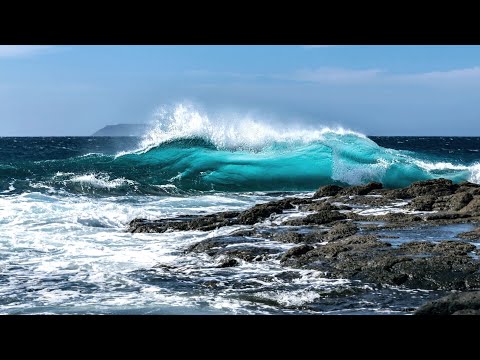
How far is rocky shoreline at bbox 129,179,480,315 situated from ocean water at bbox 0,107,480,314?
31 centimetres

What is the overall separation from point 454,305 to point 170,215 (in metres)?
9.38

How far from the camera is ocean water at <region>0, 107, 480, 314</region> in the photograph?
20.4ft

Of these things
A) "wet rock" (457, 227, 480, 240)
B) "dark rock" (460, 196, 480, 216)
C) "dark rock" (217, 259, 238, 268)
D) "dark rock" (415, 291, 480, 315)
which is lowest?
"dark rock" (217, 259, 238, 268)

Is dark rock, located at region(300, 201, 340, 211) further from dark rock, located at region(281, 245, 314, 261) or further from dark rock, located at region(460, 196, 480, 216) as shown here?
dark rock, located at region(281, 245, 314, 261)

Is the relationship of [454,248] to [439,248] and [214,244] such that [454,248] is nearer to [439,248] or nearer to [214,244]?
[439,248]

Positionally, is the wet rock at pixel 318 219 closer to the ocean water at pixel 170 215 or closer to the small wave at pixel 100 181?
the ocean water at pixel 170 215

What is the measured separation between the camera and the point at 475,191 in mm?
12602

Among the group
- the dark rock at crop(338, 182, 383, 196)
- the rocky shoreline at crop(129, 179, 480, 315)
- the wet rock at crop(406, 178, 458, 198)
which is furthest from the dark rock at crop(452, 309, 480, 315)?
the dark rock at crop(338, 182, 383, 196)

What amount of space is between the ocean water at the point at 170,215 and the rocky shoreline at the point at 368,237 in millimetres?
314

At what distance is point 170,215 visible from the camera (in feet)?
44.3

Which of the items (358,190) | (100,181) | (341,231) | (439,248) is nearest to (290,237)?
(341,231)
